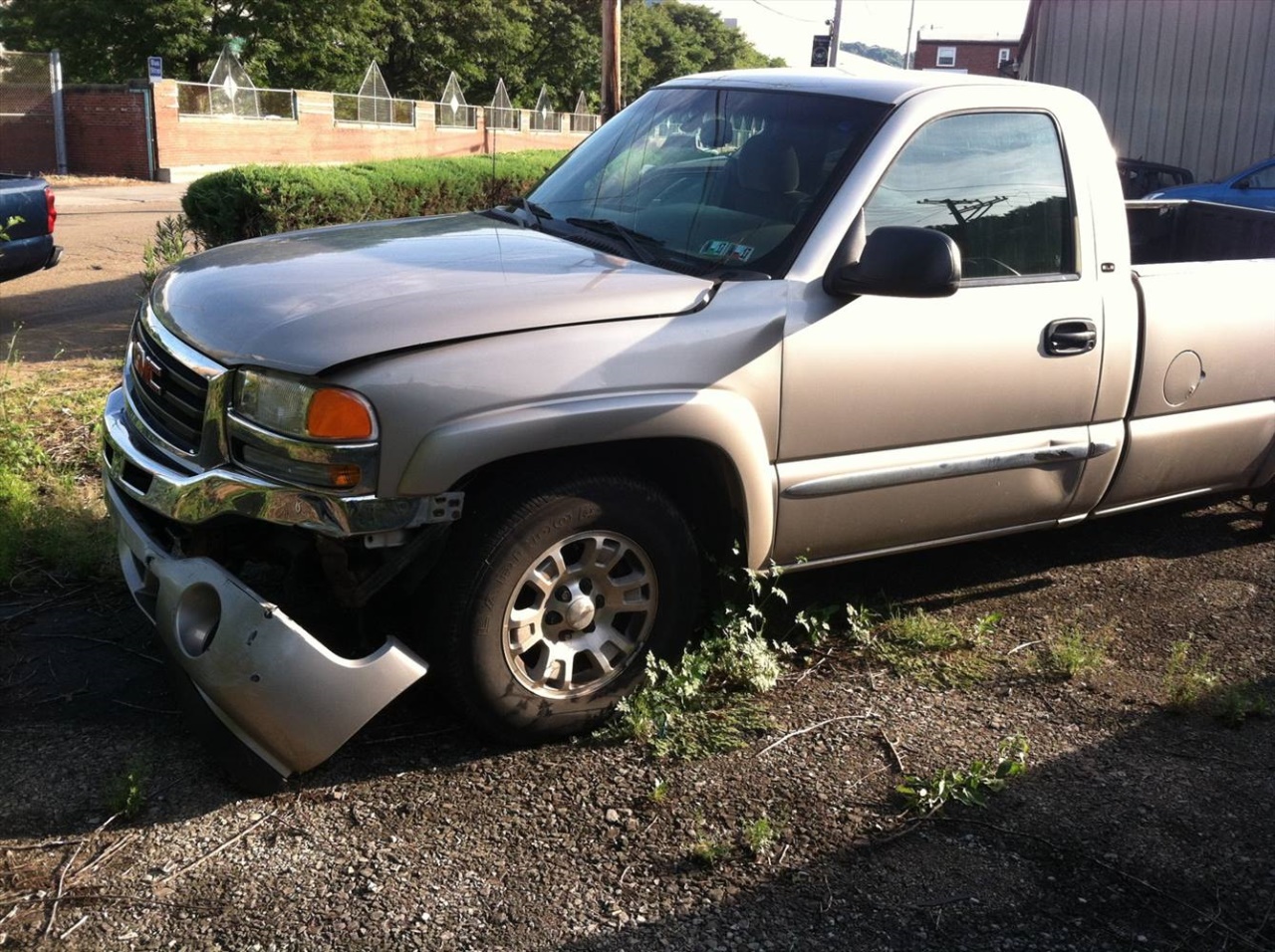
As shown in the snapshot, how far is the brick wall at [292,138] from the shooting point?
99.2ft

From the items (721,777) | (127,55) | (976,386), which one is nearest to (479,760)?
(721,777)

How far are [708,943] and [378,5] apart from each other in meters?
48.8

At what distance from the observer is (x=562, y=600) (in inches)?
141

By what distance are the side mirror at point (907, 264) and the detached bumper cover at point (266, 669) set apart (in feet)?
5.57

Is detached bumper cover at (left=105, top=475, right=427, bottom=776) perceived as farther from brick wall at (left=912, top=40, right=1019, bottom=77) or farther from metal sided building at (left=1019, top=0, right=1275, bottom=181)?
brick wall at (left=912, top=40, right=1019, bottom=77)

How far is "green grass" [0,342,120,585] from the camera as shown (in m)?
4.80

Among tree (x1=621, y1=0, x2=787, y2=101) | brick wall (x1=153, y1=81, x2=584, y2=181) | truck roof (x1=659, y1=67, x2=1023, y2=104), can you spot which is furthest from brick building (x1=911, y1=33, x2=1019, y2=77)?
truck roof (x1=659, y1=67, x2=1023, y2=104)

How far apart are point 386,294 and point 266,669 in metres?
1.05

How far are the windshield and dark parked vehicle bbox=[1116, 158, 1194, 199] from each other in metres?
14.0

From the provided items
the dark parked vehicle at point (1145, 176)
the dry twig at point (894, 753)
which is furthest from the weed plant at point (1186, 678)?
the dark parked vehicle at point (1145, 176)

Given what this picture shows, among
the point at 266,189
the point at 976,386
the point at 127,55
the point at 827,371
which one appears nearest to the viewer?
the point at 827,371

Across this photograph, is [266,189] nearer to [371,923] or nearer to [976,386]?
[976,386]

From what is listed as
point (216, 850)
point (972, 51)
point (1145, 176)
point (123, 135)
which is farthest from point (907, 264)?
point (972, 51)

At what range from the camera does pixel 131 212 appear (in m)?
Result: 21.2
